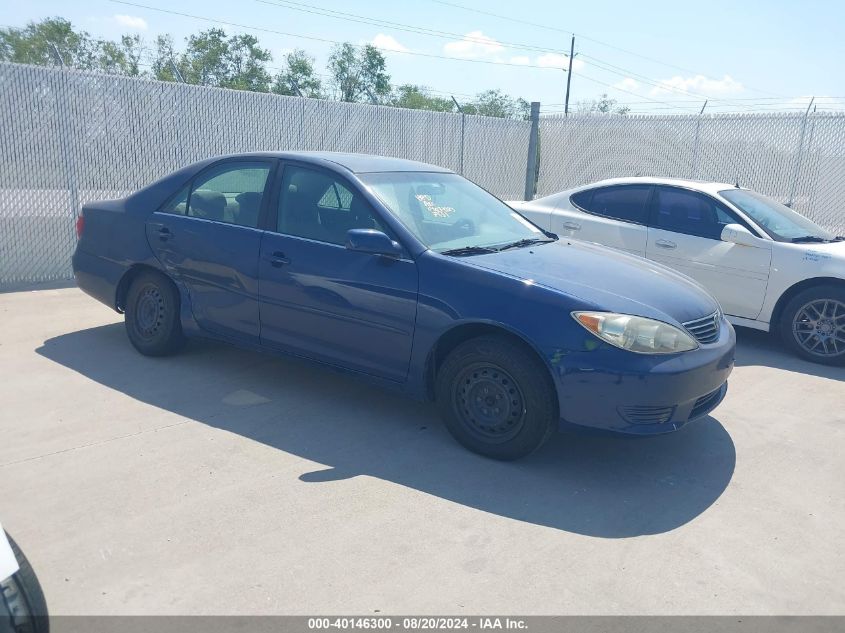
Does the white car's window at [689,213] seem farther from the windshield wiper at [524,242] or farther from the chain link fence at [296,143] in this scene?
the chain link fence at [296,143]

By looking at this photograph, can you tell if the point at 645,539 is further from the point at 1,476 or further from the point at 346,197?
the point at 1,476

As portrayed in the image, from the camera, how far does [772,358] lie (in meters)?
6.82

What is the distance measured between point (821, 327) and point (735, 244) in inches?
42.1

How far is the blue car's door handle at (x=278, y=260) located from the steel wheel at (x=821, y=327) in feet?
15.4

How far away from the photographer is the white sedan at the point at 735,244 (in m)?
6.66

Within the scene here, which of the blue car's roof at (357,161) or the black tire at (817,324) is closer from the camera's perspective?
the blue car's roof at (357,161)

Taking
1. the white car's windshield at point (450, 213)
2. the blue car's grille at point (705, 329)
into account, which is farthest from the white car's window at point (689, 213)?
the blue car's grille at point (705, 329)

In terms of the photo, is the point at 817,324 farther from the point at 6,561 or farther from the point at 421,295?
the point at 6,561

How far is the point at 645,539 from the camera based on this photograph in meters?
3.57

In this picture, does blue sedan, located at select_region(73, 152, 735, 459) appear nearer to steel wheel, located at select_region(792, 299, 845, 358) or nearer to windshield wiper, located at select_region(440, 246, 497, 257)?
windshield wiper, located at select_region(440, 246, 497, 257)

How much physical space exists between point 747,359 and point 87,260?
586 cm

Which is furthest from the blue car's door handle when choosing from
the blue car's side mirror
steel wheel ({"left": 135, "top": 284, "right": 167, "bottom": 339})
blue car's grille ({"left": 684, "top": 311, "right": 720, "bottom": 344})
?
blue car's grille ({"left": 684, "top": 311, "right": 720, "bottom": 344})

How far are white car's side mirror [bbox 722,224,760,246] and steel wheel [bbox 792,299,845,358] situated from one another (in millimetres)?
754

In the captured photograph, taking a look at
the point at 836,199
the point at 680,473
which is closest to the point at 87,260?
the point at 680,473
